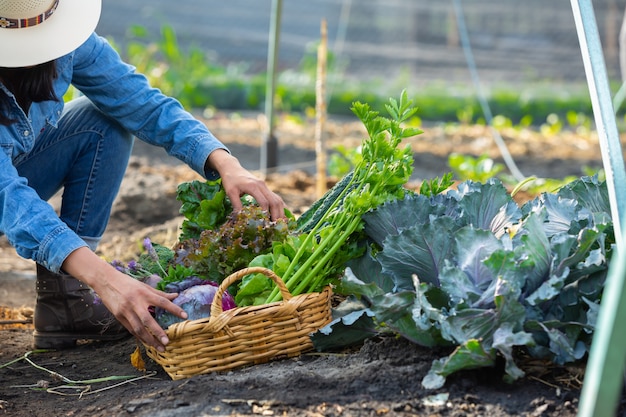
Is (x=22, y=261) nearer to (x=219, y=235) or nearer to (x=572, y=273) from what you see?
(x=219, y=235)

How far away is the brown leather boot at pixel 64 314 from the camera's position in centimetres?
292

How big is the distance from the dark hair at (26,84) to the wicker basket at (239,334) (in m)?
0.87

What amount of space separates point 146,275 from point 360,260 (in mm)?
659

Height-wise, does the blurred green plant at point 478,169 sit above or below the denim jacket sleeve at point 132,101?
below

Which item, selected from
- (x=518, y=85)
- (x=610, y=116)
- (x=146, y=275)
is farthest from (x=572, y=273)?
(x=518, y=85)

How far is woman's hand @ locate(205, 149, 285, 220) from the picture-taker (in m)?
2.61

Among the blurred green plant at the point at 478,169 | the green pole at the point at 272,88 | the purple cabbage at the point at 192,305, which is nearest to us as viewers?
the purple cabbage at the point at 192,305

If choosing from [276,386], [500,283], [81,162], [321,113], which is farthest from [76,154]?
[321,113]

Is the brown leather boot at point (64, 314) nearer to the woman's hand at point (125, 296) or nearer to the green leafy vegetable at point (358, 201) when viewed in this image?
the woman's hand at point (125, 296)

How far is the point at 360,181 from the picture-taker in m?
2.56

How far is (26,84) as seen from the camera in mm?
2562

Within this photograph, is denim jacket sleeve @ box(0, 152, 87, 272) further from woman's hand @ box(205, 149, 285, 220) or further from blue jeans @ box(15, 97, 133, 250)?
blue jeans @ box(15, 97, 133, 250)

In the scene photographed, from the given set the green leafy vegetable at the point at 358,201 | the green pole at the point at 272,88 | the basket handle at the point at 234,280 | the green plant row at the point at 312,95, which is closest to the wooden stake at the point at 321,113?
the green pole at the point at 272,88

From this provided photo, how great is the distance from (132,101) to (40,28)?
51 centimetres
